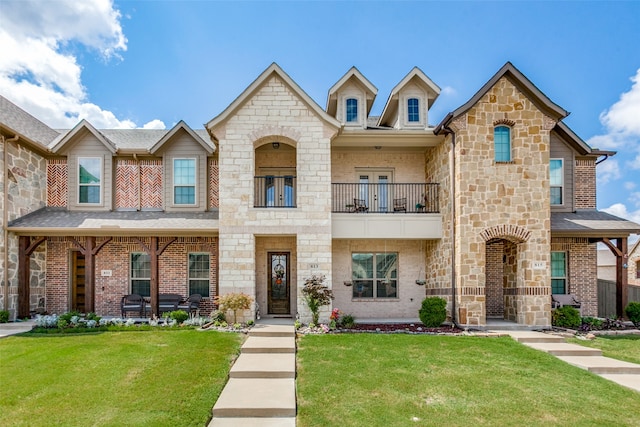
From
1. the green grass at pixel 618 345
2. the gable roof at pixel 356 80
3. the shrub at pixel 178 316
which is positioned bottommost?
the green grass at pixel 618 345

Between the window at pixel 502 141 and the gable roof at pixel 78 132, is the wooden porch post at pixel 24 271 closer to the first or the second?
the gable roof at pixel 78 132

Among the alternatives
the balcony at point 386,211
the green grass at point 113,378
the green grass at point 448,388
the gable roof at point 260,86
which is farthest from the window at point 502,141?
the green grass at point 113,378

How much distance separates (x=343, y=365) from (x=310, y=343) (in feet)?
6.05

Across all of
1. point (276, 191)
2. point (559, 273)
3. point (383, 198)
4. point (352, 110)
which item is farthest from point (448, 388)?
point (352, 110)

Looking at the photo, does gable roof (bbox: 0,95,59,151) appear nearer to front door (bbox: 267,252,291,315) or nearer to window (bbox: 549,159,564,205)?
front door (bbox: 267,252,291,315)

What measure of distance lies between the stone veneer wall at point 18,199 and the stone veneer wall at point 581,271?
18.3m

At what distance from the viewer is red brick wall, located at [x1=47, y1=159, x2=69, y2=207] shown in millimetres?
14008

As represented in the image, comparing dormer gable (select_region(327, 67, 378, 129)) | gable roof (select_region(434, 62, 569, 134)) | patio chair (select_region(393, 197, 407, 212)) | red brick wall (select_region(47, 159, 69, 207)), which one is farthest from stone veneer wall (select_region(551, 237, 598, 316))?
red brick wall (select_region(47, 159, 69, 207))

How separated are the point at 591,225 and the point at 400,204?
254 inches

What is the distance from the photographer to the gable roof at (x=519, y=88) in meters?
11.6

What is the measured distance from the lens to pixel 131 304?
42.3 ft

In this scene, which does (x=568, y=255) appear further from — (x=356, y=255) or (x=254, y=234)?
(x=254, y=234)

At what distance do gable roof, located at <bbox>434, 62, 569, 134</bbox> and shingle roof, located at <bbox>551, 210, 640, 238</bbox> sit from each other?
3.74 meters

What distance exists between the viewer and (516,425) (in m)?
5.48
